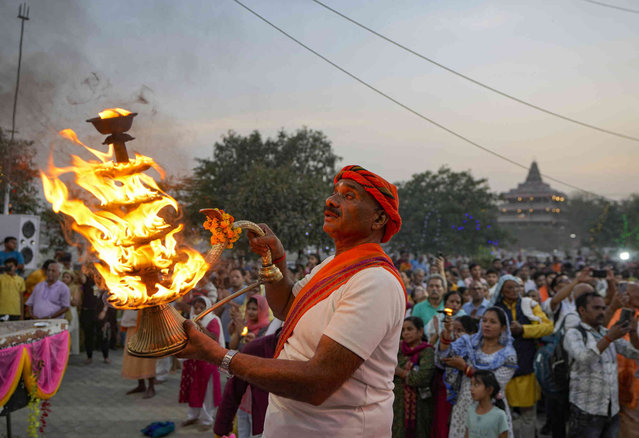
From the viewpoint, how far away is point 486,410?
5.16 metres

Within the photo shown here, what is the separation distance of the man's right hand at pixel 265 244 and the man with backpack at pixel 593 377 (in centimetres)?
435

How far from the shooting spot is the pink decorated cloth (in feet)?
19.5

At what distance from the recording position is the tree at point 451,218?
145 ft

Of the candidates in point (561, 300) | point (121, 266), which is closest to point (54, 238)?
point (561, 300)

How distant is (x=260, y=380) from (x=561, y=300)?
730 cm

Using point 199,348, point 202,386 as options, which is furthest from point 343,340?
point 202,386

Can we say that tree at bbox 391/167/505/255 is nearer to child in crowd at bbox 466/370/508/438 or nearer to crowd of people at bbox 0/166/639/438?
crowd of people at bbox 0/166/639/438

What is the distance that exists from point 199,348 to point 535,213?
10950 centimetres

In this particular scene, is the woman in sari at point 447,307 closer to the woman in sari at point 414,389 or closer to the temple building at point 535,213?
the woman in sari at point 414,389

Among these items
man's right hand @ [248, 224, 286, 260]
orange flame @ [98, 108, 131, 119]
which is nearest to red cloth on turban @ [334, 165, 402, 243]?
man's right hand @ [248, 224, 286, 260]

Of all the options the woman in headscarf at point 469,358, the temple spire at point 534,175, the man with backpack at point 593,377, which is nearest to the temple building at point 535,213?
the temple spire at point 534,175

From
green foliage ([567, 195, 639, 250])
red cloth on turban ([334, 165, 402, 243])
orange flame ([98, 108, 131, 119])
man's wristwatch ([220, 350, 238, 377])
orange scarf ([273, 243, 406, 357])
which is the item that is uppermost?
green foliage ([567, 195, 639, 250])

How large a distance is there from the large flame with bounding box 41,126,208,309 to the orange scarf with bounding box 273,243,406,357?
459 mm

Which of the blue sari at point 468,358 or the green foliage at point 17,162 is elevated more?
the green foliage at point 17,162
